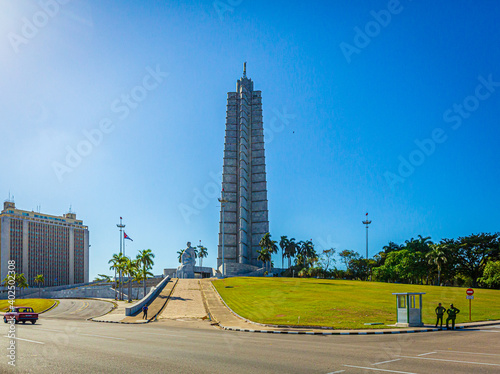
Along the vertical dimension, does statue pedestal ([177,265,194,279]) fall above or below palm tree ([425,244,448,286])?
below

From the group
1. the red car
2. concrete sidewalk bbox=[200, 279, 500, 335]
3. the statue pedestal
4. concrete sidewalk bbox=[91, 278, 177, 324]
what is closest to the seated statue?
the statue pedestal

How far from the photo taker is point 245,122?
113m

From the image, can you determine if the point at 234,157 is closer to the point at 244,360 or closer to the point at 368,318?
the point at 368,318

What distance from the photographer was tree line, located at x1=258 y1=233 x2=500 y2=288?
7344 centimetres

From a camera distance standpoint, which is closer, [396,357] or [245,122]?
[396,357]

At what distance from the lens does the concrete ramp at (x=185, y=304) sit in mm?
36031

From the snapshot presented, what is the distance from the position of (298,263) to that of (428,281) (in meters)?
31.9

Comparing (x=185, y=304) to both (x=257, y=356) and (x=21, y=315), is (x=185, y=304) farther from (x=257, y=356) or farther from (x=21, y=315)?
(x=257, y=356)

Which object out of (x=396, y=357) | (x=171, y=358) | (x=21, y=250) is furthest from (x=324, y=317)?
(x=21, y=250)

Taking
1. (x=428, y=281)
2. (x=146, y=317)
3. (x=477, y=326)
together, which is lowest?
(x=428, y=281)

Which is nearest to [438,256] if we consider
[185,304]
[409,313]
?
[185,304]

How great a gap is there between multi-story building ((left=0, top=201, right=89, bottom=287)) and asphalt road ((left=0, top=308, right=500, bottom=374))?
131m

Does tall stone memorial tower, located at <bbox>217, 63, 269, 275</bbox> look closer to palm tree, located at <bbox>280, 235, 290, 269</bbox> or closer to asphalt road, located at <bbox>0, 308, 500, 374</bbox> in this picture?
palm tree, located at <bbox>280, 235, 290, 269</bbox>

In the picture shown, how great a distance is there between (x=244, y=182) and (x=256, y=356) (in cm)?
9552
